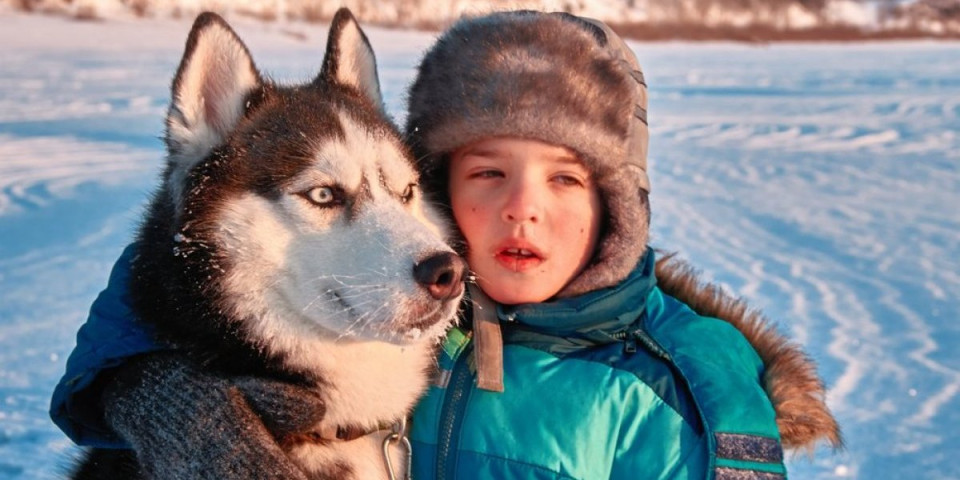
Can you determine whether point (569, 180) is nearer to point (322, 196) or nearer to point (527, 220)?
point (527, 220)

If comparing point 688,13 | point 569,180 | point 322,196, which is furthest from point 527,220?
point 688,13

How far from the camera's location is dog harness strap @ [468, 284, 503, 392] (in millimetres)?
1846

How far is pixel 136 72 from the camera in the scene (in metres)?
11.8

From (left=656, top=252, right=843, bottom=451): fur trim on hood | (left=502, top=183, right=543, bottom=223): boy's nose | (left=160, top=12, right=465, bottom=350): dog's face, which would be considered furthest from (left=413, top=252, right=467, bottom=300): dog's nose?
(left=656, top=252, right=843, bottom=451): fur trim on hood

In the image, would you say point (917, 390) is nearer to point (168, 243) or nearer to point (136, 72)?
point (168, 243)

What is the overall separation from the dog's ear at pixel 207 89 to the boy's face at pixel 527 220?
505 millimetres

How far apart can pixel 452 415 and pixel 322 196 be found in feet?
1.77

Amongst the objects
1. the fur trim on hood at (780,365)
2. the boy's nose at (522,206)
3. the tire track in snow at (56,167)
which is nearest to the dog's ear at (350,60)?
the boy's nose at (522,206)

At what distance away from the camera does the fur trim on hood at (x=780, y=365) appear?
189 cm

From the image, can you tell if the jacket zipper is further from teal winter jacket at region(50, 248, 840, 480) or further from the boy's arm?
the boy's arm

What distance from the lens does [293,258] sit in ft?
5.68

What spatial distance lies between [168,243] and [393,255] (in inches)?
18.2

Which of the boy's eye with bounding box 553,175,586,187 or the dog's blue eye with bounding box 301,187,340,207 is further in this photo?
the boy's eye with bounding box 553,175,586,187

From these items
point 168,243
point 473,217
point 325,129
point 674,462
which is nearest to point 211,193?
point 168,243
